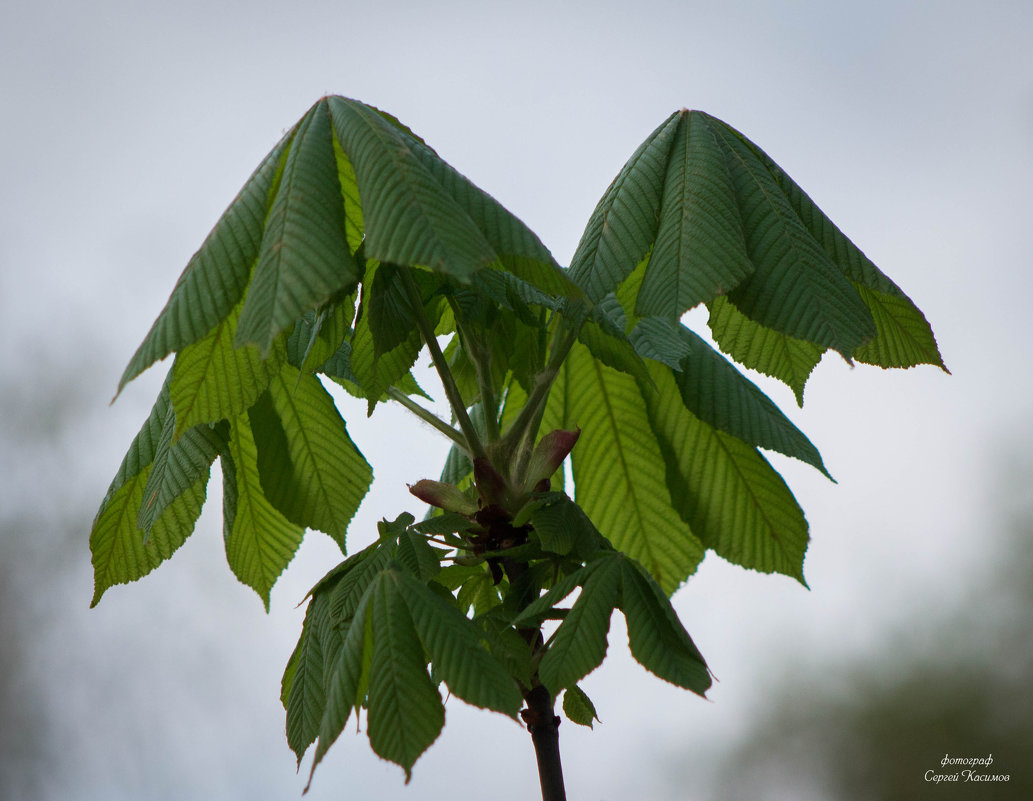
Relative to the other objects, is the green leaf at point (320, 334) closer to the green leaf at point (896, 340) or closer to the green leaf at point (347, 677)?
the green leaf at point (347, 677)

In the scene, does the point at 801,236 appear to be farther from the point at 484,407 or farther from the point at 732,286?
the point at 484,407

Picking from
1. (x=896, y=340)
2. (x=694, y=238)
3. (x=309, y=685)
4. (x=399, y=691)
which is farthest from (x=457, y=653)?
(x=896, y=340)

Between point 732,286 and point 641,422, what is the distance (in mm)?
206

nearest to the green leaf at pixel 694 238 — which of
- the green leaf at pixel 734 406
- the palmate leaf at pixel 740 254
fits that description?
the palmate leaf at pixel 740 254

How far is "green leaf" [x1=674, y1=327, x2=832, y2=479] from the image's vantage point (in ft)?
1.73

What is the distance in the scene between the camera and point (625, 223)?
1.68 feet

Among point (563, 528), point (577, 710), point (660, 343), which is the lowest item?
point (577, 710)

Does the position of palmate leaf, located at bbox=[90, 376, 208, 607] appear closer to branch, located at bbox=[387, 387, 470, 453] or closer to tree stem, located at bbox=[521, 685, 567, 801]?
branch, located at bbox=[387, 387, 470, 453]

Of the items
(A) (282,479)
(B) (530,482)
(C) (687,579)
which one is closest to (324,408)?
(A) (282,479)

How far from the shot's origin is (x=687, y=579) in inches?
24.3

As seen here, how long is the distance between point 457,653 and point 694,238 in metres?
0.24

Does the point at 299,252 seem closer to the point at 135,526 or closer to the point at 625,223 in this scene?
the point at 625,223

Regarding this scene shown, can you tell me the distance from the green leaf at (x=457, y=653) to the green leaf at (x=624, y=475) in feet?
0.63

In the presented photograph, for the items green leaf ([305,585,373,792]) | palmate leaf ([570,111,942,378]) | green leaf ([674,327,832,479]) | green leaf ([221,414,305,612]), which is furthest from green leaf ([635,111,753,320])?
green leaf ([221,414,305,612])
